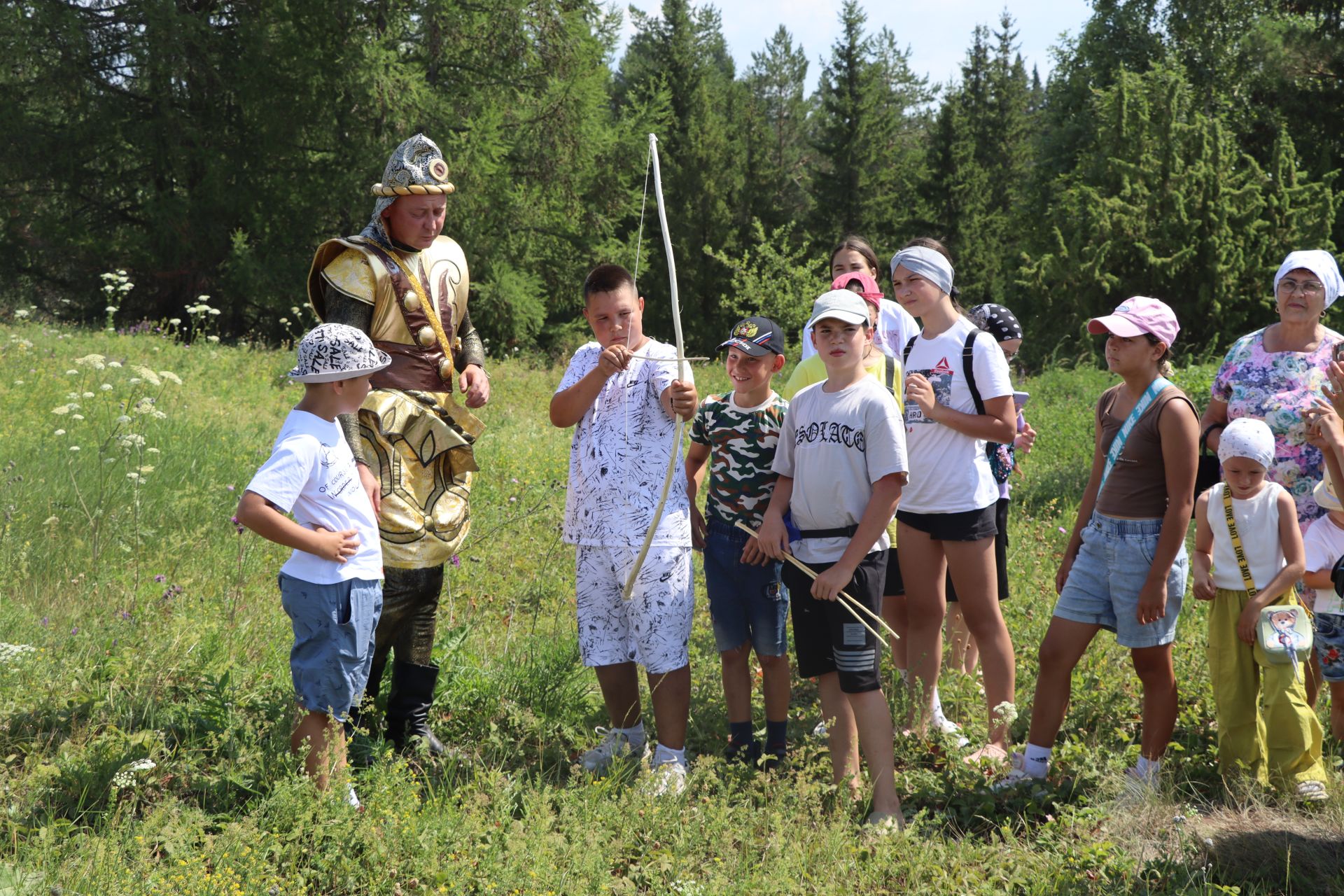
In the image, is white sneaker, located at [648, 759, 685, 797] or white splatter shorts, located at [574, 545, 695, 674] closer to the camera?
white sneaker, located at [648, 759, 685, 797]

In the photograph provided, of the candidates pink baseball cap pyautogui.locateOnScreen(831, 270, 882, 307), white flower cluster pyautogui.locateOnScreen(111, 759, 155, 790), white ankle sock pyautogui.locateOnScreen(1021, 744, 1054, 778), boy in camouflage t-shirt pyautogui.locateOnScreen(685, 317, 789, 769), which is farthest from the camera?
pink baseball cap pyautogui.locateOnScreen(831, 270, 882, 307)

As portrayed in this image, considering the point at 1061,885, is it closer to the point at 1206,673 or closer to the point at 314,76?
the point at 1206,673

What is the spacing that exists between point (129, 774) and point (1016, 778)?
10.7 ft

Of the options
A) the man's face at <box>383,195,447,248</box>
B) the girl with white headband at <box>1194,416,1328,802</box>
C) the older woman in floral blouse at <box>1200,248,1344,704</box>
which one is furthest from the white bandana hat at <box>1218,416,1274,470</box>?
the man's face at <box>383,195,447,248</box>

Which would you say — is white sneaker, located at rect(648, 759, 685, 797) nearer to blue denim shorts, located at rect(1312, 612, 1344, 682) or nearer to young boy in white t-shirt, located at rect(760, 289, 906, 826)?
young boy in white t-shirt, located at rect(760, 289, 906, 826)

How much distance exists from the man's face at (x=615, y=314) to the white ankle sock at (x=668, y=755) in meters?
1.58

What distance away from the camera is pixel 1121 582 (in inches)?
155

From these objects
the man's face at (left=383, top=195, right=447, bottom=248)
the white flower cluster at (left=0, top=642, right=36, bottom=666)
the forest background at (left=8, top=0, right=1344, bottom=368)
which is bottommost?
the white flower cluster at (left=0, top=642, right=36, bottom=666)

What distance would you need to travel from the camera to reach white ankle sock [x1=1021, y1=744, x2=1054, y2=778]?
4.03 meters

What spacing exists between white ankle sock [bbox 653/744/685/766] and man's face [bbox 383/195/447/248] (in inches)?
86.9

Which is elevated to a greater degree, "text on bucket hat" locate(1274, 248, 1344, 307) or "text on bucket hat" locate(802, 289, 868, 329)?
"text on bucket hat" locate(1274, 248, 1344, 307)

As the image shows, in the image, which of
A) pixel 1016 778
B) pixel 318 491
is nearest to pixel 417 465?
pixel 318 491

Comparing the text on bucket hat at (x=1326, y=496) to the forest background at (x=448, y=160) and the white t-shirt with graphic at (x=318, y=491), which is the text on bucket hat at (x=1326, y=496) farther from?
the forest background at (x=448, y=160)

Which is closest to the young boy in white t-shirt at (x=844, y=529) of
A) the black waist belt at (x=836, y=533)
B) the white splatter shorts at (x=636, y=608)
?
the black waist belt at (x=836, y=533)
